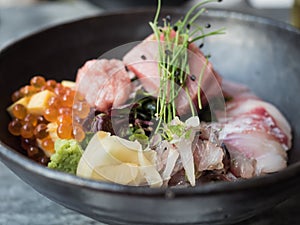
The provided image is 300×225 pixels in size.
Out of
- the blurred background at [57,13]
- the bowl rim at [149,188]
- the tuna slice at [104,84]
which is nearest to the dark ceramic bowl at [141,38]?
the bowl rim at [149,188]

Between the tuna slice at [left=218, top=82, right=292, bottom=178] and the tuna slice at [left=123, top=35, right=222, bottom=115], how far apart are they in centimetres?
9

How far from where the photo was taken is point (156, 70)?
121 cm

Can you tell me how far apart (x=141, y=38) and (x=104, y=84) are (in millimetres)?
364

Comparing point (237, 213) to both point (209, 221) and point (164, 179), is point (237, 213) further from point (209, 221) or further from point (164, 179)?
point (164, 179)

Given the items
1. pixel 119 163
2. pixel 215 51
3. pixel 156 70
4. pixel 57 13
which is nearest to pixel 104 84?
pixel 156 70

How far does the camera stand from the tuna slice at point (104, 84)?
119 centimetres

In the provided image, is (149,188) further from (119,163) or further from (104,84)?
(104,84)

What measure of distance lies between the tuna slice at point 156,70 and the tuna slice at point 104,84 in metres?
0.03

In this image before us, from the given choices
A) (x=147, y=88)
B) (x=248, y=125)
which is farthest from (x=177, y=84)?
(x=248, y=125)

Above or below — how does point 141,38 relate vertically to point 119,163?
above

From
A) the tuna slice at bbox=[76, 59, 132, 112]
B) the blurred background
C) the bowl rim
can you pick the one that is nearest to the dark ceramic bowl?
the bowl rim

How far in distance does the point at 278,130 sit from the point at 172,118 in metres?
0.31

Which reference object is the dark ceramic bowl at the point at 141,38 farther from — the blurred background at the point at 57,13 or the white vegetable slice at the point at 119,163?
the blurred background at the point at 57,13

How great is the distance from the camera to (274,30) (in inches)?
56.2
